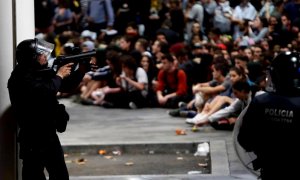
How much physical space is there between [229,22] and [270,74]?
598 inches

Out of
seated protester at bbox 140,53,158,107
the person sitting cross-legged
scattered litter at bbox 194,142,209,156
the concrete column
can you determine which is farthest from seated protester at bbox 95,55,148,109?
the concrete column

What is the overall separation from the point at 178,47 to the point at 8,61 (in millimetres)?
Answer: 10394

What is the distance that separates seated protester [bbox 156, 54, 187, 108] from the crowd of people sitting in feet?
0.06

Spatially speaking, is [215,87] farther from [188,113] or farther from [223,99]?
[188,113]

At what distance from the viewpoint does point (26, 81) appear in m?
7.48

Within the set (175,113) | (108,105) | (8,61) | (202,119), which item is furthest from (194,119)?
(8,61)

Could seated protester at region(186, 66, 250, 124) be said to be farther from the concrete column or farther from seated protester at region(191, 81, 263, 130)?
the concrete column

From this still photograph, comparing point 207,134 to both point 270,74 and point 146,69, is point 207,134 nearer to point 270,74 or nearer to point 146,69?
point 146,69

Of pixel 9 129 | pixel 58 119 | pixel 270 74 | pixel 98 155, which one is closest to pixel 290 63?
pixel 270 74

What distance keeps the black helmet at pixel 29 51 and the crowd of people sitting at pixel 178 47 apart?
5706 millimetres

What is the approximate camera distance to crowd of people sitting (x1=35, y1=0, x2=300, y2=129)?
1508 centimetres

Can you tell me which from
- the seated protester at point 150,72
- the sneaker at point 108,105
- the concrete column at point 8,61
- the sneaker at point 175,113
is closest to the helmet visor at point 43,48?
the concrete column at point 8,61

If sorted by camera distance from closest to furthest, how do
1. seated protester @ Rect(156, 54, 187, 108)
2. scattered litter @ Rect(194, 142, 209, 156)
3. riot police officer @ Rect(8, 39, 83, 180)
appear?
riot police officer @ Rect(8, 39, 83, 180) < scattered litter @ Rect(194, 142, 209, 156) < seated protester @ Rect(156, 54, 187, 108)

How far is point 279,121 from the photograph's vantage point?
6012mm
